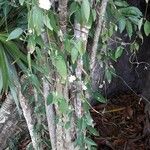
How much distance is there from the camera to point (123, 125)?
120 inches

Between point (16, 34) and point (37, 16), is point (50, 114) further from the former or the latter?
point (37, 16)

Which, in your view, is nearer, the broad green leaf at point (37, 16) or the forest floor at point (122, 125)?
the broad green leaf at point (37, 16)

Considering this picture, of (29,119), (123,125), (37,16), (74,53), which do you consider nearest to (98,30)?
(74,53)

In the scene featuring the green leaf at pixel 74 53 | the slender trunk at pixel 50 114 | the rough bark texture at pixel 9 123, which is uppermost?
the green leaf at pixel 74 53

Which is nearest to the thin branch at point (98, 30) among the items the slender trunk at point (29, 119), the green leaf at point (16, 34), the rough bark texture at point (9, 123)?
the green leaf at point (16, 34)

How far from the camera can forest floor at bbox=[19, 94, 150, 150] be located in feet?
9.37

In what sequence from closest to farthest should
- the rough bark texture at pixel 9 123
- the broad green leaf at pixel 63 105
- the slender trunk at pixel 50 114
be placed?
the broad green leaf at pixel 63 105
the slender trunk at pixel 50 114
the rough bark texture at pixel 9 123

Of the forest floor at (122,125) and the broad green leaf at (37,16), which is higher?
the broad green leaf at (37,16)

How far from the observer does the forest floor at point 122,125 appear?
9.37ft

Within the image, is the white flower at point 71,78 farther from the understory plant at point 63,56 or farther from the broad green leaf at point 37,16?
the broad green leaf at point 37,16

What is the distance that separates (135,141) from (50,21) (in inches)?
62.8

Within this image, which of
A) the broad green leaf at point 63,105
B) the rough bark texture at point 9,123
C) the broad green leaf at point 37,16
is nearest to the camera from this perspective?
the broad green leaf at point 37,16

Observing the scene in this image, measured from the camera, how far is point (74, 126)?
2.02m

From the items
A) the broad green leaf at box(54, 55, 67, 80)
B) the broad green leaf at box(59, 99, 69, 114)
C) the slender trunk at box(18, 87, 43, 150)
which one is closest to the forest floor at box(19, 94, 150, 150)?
the slender trunk at box(18, 87, 43, 150)
